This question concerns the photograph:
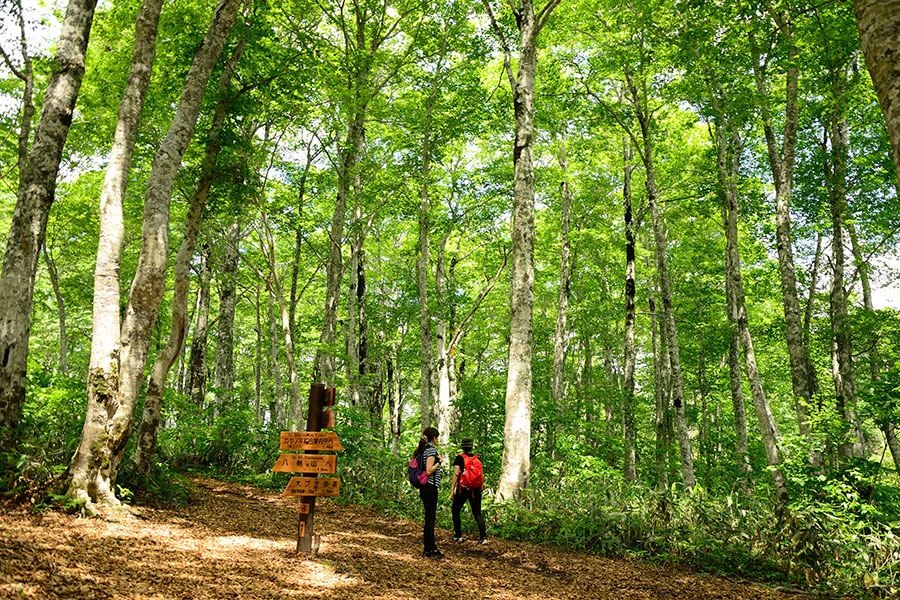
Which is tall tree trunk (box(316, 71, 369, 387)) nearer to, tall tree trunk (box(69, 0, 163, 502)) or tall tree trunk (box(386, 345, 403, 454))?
tall tree trunk (box(69, 0, 163, 502))

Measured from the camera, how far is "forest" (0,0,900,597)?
689cm

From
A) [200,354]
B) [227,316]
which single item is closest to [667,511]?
[227,316]

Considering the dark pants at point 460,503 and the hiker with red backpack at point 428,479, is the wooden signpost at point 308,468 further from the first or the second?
the dark pants at point 460,503

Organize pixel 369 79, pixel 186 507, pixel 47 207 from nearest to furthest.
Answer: pixel 47 207
pixel 186 507
pixel 369 79

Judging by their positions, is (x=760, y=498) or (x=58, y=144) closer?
(x=58, y=144)

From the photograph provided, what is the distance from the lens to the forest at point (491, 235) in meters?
6.89

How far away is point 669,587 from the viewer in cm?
647

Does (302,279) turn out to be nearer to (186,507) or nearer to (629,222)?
(629,222)

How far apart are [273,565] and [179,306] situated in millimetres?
5391

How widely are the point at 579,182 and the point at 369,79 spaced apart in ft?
33.6

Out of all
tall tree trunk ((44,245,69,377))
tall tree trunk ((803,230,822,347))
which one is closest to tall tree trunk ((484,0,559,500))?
tall tree trunk ((803,230,822,347))

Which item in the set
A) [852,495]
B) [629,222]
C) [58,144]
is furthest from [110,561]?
[629,222]

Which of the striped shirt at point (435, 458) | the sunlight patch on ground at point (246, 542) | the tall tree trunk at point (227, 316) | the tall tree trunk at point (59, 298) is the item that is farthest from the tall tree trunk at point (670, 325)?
the tall tree trunk at point (59, 298)

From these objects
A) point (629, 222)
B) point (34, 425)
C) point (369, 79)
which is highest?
point (369, 79)
